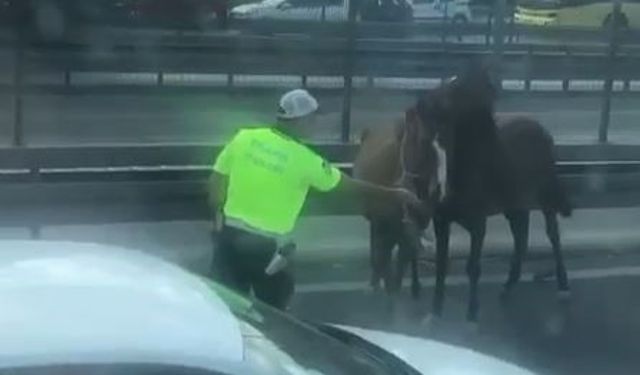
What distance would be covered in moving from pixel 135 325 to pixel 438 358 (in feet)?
5.15

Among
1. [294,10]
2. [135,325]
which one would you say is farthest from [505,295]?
[135,325]

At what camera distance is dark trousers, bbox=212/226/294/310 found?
25.4ft

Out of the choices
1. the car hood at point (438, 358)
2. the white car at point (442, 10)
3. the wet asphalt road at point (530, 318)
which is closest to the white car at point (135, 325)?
the car hood at point (438, 358)

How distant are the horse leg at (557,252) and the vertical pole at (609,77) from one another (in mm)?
3033

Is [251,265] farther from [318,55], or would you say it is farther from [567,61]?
[567,61]

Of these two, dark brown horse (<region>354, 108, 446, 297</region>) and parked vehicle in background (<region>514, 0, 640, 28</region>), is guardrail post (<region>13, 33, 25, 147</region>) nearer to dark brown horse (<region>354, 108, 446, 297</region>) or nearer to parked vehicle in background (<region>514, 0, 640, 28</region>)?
dark brown horse (<region>354, 108, 446, 297</region>)

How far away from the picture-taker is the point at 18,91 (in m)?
12.8

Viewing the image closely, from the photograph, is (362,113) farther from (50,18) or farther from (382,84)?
(50,18)

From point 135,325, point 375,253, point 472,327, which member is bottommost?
point 472,327

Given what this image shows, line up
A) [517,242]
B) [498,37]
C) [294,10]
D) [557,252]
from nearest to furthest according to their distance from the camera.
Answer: [557,252] < [517,242] < [498,37] < [294,10]

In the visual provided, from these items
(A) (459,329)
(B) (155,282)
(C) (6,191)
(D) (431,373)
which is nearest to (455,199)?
(A) (459,329)

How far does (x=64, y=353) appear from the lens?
340 cm

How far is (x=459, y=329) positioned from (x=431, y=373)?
5.83m

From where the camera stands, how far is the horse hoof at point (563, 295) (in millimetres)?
11609
